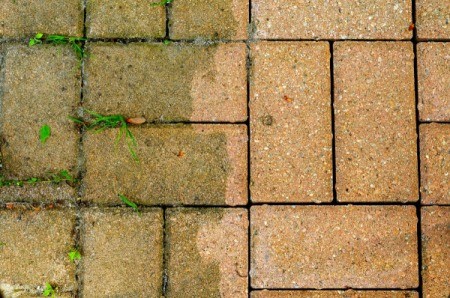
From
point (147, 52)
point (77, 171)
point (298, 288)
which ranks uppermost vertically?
point (147, 52)

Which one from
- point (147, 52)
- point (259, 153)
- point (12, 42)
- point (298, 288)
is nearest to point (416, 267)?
point (298, 288)

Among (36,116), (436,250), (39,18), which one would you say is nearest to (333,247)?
Answer: (436,250)

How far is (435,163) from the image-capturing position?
2451 millimetres

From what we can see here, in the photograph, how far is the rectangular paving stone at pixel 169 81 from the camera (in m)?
2.46

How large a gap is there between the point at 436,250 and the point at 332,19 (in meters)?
1.34

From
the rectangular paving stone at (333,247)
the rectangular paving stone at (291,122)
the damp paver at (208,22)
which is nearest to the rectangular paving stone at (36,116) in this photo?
the damp paver at (208,22)

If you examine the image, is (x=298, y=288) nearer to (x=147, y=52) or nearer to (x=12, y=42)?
(x=147, y=52)

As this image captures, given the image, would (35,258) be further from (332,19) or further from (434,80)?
(434,80)

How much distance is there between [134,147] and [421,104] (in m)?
1.54

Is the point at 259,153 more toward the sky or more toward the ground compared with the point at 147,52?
more toward the ground

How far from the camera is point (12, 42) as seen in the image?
2482mm

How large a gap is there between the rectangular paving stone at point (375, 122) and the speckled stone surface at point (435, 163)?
0.05 metres

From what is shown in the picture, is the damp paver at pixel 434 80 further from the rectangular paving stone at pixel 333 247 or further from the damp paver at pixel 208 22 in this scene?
the damp paver at pixel 208 22

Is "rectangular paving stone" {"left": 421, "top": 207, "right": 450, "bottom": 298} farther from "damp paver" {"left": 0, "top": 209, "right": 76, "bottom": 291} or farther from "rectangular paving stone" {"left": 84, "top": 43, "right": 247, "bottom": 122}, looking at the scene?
"damp paver" {"left": 0, "top": 209, "right": 76, "bottom": 291}
